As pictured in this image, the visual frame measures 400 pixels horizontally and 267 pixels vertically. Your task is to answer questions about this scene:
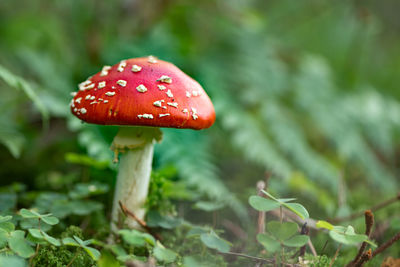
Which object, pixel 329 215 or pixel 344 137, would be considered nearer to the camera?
pixel 329 215

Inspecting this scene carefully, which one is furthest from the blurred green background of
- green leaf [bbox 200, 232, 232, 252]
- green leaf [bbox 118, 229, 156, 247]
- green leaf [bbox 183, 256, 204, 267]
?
green leaf [bbox 118, 229, 156, 247]

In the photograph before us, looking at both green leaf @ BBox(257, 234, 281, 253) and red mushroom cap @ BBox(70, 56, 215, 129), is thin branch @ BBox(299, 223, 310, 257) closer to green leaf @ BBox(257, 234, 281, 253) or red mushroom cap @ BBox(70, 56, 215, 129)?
green leaf @ BBox(257, 234, 281, 253)

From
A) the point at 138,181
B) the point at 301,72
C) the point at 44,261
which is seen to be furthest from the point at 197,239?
the point at 301,72

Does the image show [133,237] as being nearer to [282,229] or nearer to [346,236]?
[282,229]

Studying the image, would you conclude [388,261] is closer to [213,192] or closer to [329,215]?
[329,215]

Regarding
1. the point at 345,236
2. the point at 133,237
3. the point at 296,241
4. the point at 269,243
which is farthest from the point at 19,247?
the point at 345,236

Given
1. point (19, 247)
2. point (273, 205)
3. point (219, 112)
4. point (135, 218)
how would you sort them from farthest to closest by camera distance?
point (219, 112) < point (135, 218) < point (273, 205) < point (19, 247)
